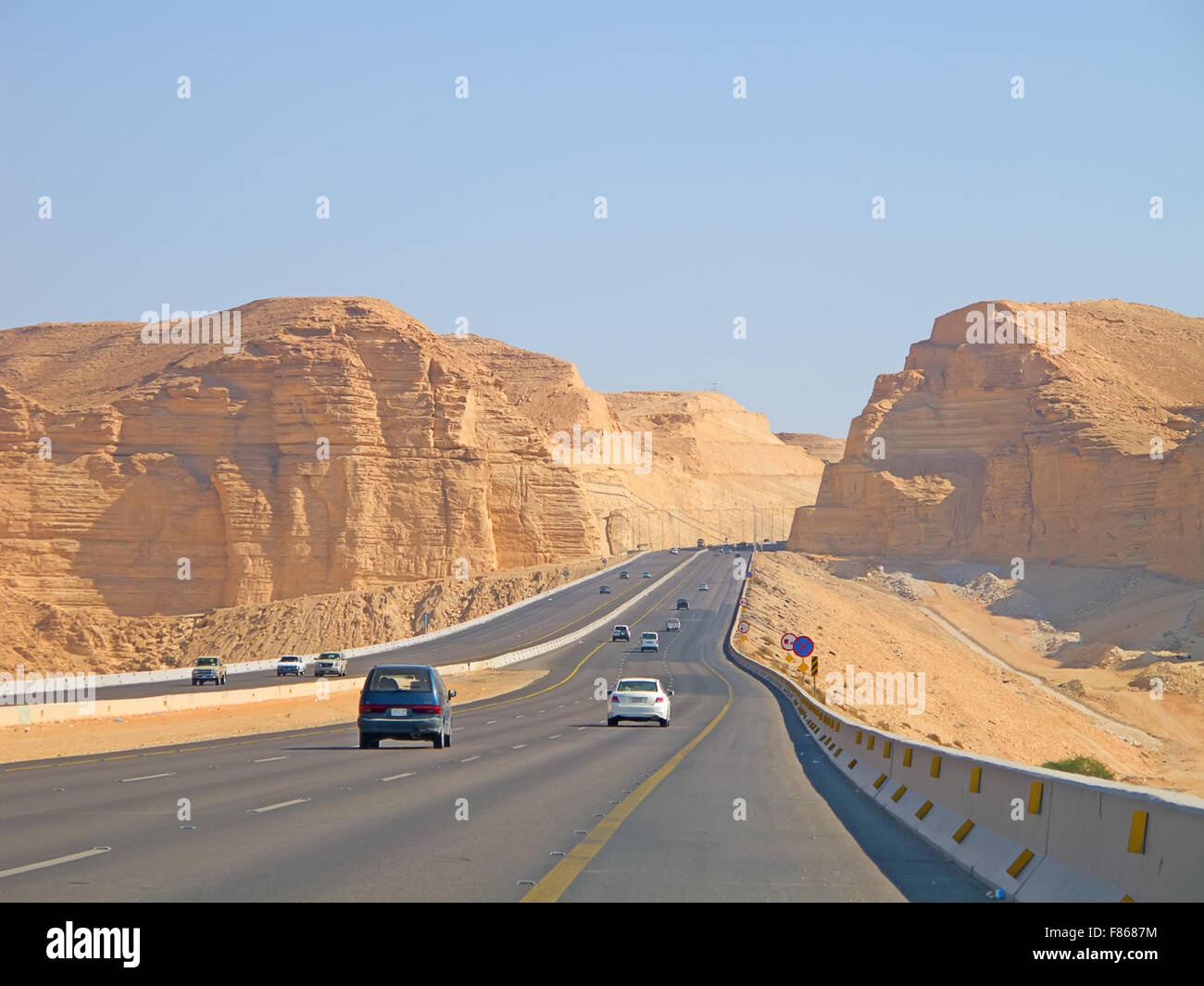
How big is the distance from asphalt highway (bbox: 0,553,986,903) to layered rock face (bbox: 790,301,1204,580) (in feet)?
322

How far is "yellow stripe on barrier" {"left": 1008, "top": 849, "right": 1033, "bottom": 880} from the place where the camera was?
8.79 meters

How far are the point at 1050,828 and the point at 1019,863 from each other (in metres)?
0.59

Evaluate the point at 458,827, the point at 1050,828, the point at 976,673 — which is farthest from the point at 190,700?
the point at 976,673

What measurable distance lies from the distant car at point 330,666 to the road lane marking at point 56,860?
46164mm

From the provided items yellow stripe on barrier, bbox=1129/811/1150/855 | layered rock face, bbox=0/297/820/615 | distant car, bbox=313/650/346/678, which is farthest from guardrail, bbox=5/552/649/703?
yellow stripe on barrier, bbox=1129/811/1150/855

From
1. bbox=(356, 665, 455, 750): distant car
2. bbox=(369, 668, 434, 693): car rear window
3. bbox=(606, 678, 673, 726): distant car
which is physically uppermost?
bbox=(369, 668, 434, 693): car rear window

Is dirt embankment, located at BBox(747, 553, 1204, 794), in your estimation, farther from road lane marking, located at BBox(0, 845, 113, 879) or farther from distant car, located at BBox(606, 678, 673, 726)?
road lane marking, located at BBox(0, 845, 113, 879)

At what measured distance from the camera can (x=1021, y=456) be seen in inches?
5138

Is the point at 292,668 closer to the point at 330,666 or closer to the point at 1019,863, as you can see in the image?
the point at 330,666

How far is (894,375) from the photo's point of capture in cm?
15212

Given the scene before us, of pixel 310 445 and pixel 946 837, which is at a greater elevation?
pixel 310 445

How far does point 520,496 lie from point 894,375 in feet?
171
